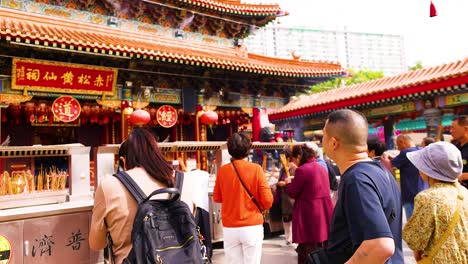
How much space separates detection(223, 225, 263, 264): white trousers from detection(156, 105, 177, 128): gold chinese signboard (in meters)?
6.89

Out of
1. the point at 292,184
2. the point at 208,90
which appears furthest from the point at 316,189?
the point at 208,90

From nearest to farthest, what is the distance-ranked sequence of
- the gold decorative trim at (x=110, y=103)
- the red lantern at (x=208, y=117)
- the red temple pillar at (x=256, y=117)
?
the gold decorative trim at (x=110, y=103)
the red lantern at (x=208, y=117)
the red temple pillar at (x=256, y=117)

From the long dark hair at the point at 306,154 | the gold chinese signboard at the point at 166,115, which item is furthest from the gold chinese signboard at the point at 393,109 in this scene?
the long dark hair at the point at 306,154

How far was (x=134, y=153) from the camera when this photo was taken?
2.00 meters

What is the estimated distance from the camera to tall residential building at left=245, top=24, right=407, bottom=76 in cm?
5694

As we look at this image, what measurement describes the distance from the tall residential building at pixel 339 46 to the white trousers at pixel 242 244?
2003 inches

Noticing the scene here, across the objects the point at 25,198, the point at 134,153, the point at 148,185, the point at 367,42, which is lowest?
the point at 25,198

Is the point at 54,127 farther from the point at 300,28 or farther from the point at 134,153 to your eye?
the point at 300,28

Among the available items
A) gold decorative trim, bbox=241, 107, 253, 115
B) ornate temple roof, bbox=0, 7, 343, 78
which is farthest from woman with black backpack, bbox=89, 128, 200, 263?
gold decorative trim, bbox=241, 107, 253, 115

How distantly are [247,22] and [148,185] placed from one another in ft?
38.6

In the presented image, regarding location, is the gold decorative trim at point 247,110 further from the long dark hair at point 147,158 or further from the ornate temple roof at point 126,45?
the long dark hair at point 147,158

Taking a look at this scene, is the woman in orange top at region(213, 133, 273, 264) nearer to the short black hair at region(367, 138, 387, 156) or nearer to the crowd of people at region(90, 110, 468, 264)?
the crowd of people at region(90, 110, 468, 264)

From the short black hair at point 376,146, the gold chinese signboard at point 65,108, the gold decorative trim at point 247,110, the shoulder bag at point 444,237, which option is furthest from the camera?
the gold decorative trim at point 247,110

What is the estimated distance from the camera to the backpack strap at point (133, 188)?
1840 mm
